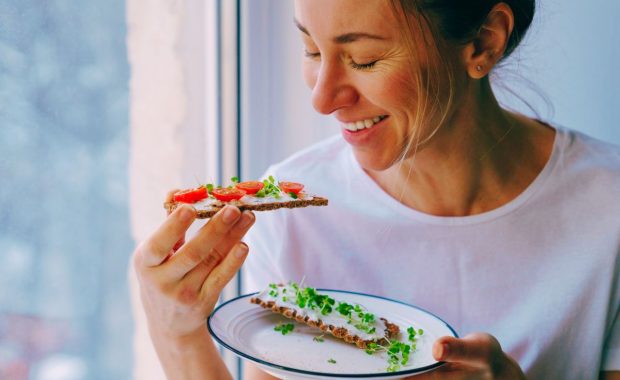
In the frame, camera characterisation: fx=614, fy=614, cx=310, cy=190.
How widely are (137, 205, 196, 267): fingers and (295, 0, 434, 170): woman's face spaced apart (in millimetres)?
406

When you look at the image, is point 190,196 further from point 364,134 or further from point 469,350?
point 469,350

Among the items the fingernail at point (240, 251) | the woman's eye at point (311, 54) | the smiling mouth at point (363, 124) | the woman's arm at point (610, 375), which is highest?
the woman's eye at point (311, 54)

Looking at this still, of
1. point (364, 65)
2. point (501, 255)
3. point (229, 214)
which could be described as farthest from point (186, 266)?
point (501, 255)

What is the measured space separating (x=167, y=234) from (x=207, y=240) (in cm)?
7

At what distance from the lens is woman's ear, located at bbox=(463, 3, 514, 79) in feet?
4.61

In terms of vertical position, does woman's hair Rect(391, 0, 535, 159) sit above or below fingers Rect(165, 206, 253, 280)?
above

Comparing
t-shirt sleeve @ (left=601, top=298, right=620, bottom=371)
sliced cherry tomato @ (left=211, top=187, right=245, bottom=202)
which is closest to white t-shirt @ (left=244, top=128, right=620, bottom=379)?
t-shirt sleeve @ (left=601, top=298, right=620, bottom=371)

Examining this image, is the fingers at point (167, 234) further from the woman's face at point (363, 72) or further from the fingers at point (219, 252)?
the woman's face at point (363, 72)

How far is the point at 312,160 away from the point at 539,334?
0.76 meters

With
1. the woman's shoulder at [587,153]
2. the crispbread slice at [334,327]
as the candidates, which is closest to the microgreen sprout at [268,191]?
the crispbread slice at [334,327]

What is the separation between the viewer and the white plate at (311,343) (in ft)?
3.68

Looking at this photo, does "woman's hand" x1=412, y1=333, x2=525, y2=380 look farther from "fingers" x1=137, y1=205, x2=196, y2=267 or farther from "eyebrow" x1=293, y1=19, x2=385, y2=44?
"eyebrow" x1=293, y1=19, x2=385, y2=44

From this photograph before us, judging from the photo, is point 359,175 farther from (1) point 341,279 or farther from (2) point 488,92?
(2) point 488,92

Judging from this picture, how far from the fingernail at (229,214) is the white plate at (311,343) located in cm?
24
